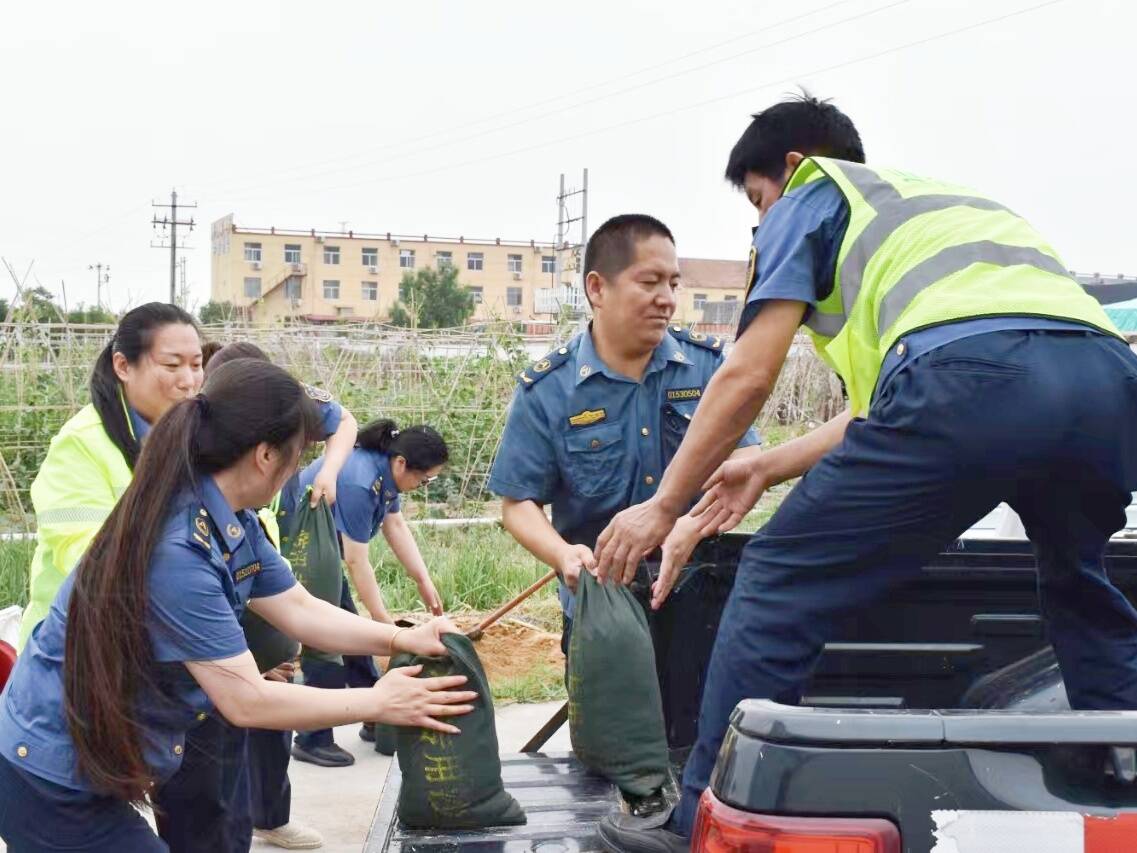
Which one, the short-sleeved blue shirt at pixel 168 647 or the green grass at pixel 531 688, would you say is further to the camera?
the green grass at pixel 531 688

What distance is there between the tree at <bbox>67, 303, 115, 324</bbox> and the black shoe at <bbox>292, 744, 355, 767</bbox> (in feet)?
21.7

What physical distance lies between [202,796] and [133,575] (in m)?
0.78

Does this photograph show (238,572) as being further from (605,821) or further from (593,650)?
(605,821)

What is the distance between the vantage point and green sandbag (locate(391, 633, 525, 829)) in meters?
2.33

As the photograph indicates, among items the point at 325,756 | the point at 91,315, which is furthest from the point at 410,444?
the point at 91,315

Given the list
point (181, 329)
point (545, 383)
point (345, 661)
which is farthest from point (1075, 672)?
point (345, 661)

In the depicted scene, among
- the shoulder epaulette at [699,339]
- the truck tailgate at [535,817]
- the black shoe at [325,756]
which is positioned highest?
the shoulder epaulette at [699,339]

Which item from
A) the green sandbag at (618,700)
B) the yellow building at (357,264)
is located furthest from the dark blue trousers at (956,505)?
the yellow building at (357,264)

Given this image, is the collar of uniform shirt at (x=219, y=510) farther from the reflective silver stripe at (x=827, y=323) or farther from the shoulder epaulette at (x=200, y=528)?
the reflective silver stripe at (x=827, y=323)

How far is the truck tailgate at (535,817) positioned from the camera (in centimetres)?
220

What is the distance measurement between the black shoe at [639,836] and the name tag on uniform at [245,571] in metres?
0.89

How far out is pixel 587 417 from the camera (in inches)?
139

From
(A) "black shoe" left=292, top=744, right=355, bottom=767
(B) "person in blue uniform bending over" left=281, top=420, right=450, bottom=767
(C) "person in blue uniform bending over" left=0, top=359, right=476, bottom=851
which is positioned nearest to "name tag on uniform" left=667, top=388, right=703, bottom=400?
(C) "person in blue uniform bending over" left=0, top=359, right=476, bottom=851

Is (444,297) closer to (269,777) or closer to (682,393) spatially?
(269,777)
